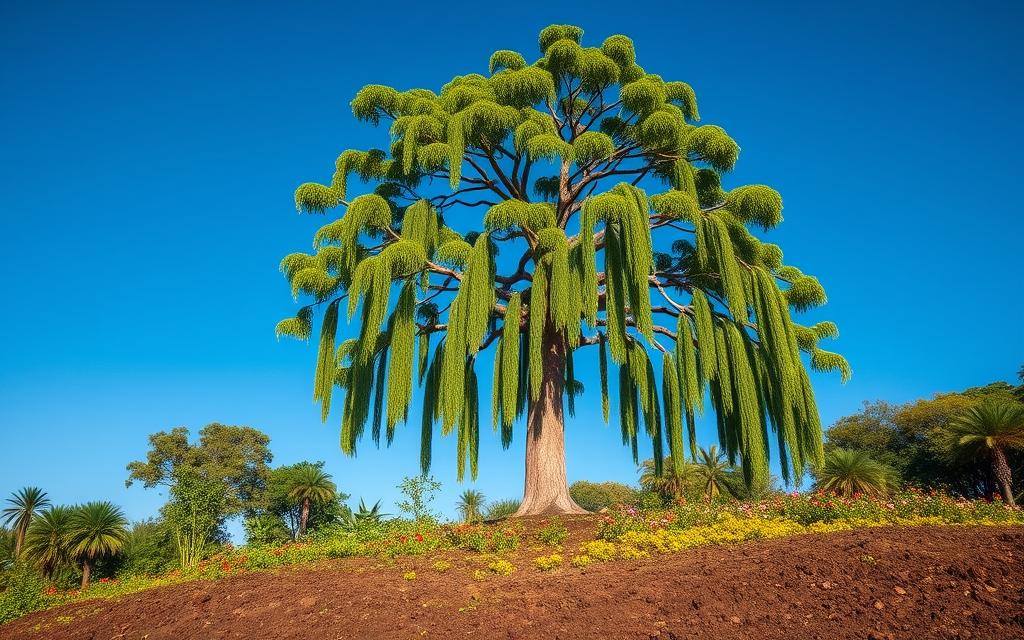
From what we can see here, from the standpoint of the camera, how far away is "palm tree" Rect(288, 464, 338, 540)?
3114 cm

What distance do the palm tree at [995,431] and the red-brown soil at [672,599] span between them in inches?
676

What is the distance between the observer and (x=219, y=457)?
4025cm

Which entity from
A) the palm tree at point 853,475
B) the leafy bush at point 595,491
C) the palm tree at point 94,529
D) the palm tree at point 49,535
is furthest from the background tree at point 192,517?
the leafy bush at point 595,491

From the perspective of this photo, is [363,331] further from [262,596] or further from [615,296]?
[262,596]

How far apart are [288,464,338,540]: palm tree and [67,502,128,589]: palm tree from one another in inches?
356

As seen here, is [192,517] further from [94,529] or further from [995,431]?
[995,431]

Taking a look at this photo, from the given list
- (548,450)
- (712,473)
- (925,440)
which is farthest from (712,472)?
(548,450)

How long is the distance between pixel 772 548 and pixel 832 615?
1811 mm

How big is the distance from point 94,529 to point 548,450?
1890cm

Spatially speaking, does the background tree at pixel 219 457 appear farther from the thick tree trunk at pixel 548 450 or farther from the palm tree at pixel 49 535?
the thick tree trunk at pixel 548 450

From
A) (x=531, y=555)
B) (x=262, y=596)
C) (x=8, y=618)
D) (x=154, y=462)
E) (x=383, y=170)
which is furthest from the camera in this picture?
(x=154, y=462)

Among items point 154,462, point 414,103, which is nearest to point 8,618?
point 414,103

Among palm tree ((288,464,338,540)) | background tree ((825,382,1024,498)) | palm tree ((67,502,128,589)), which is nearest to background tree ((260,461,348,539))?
palm tree ((288,464,338,540))

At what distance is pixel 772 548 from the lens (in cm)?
700
